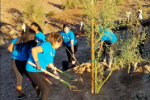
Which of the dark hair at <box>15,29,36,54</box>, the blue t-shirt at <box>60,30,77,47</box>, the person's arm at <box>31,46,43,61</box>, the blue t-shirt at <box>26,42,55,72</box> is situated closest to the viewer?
the person's arm at <box>31,46,43,61</box>

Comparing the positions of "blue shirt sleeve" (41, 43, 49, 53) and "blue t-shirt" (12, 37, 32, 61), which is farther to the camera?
"blue t-shirt" (12, 37, 32, 61)

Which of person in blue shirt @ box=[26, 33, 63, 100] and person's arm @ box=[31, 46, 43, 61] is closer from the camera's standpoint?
person's arm @ box=[31, 46, 43, 61]

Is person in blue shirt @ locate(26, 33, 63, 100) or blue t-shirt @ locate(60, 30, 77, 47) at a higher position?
blue t-shirt @ locate(60, 30, 77, 47)

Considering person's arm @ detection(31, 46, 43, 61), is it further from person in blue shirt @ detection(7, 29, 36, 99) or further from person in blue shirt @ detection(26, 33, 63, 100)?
person in blue shirt @ detection(7, 29, 36, 99)

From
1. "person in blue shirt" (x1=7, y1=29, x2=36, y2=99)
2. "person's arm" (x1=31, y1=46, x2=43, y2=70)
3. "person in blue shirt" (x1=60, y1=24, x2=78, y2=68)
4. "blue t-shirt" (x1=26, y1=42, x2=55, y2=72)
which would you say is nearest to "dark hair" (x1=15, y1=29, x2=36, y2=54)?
"person in blue shirt" (x1=7, y1=29, x2=36, y2=99)

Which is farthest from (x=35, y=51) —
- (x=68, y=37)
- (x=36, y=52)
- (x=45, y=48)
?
(x=68, y=37)

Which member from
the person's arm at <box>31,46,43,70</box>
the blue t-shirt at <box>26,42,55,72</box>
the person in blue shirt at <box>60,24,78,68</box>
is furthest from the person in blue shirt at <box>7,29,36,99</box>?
the person in blue shirt at <box>60,24,78,68</box>

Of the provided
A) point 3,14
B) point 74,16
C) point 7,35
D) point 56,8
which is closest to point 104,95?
point 7,35

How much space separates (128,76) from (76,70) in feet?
4.47

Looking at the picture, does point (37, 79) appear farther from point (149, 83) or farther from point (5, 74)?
point (5, 74)

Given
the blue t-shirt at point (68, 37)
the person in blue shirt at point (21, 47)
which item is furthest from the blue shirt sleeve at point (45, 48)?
the blue t-shirt at point (68, 37)

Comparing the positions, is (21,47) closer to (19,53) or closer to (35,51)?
(19,53)

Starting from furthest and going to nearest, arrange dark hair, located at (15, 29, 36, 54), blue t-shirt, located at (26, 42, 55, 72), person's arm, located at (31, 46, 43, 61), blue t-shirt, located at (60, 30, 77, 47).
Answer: blue t-shirt, located at (60, 30, 77, 47)
dark hair, located at (15, 29, 36, 54)
blue t-shirt, located at (26, 42, 55, 72)
person's arm, located at (31, 46, 43, 61)

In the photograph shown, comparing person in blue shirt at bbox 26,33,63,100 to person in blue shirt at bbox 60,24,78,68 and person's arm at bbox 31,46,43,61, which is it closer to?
person's arm at bbox 31,46,43,61
